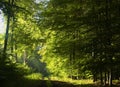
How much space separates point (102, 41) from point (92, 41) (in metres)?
0.64

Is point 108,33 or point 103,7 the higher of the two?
point 103,7

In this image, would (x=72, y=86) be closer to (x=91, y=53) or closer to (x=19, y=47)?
(x=91, y=53)

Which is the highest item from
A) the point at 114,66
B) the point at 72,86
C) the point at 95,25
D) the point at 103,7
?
the point at 103,7

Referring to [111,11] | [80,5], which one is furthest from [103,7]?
[80,5]

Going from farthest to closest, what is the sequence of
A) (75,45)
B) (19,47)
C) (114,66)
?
(19,47)
(75,45)
(114,66)

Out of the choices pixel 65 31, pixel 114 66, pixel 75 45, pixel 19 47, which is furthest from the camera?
pixel 19 47

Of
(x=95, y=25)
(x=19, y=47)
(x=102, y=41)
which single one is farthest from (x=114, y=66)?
(x=19, y=47)

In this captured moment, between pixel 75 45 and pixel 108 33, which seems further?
pixel 75 45

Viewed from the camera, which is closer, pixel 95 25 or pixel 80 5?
pixel 95 25

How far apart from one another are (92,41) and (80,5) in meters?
2.88

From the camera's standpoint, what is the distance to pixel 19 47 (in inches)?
1180

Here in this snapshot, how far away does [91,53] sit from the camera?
659 inches

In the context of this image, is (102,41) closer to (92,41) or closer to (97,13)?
(92,41)

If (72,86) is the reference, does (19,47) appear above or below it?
above
